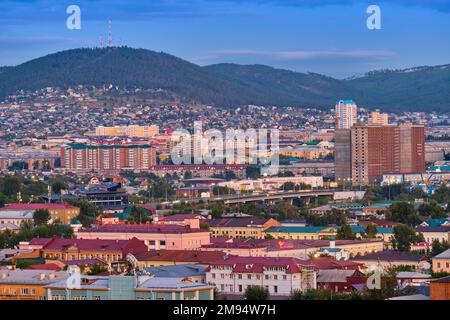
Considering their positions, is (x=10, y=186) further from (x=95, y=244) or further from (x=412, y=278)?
(x=412, y=278)

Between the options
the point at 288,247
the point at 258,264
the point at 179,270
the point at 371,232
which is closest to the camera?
the point at 179,270

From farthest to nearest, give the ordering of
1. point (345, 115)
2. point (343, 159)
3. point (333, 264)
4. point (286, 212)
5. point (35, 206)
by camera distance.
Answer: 1. point (345, 115)
2. point (343, 159)
3. point (286, 212)
4. point (35, 206)
5. point (333, 264)

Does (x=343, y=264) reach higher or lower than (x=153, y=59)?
lower

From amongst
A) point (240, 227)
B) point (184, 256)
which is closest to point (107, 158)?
point (240, 227)

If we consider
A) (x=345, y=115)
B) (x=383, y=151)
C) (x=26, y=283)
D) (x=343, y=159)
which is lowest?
(x=26, y=283)

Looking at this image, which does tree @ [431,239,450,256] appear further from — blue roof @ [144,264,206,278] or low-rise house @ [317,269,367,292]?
blue roof @ [144,264,206,278]
